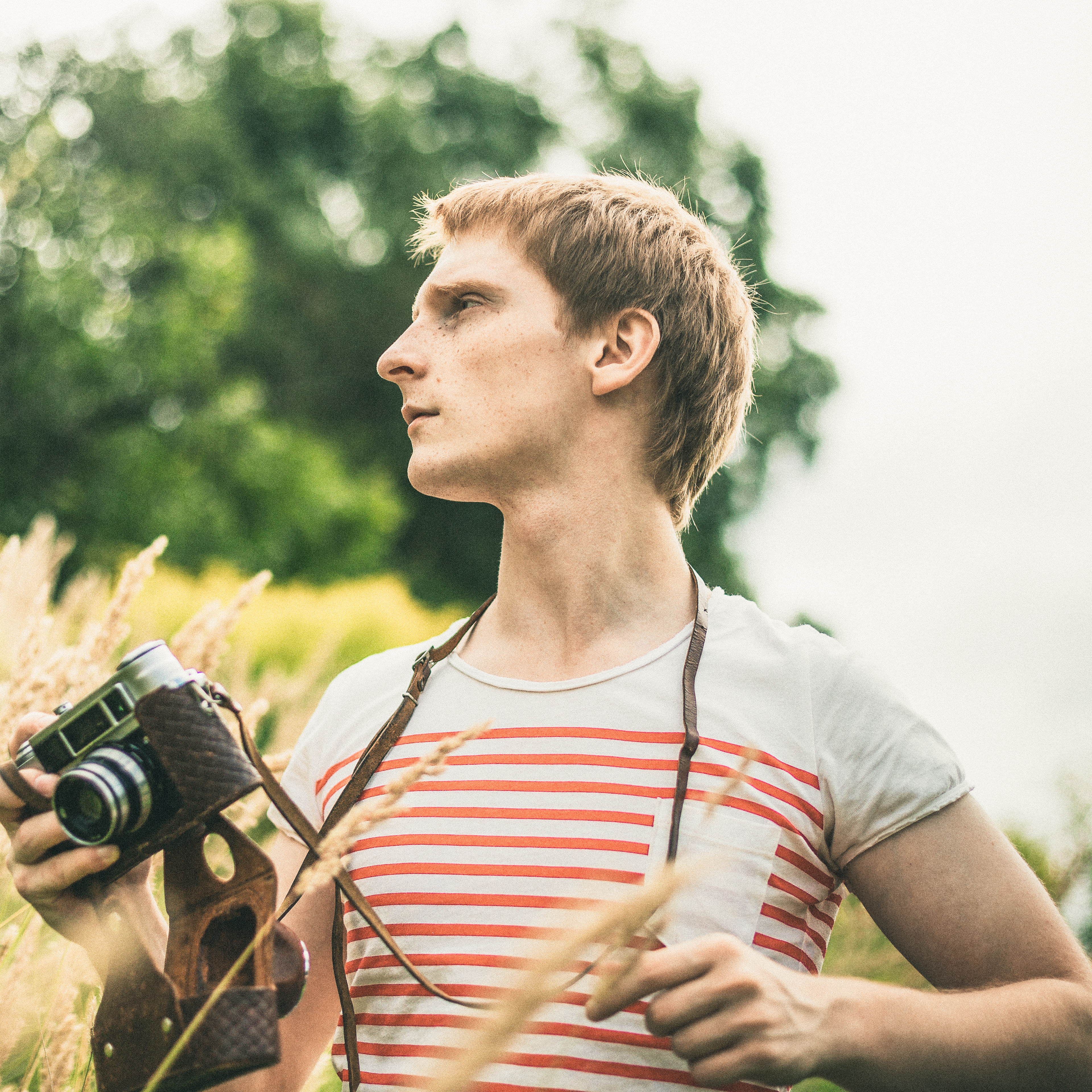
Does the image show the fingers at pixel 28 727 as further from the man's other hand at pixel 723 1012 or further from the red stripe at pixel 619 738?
the man's other hand at pixel 723 1012

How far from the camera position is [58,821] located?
113cm

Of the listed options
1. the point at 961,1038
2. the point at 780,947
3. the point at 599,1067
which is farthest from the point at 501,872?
the point at 961,1038

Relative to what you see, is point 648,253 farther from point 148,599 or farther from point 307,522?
point 307,522

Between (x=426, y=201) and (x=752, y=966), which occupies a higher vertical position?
(x=426, y=201)

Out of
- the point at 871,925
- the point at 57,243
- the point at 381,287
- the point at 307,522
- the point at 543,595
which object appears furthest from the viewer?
the point at 381,287

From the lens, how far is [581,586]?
165cm

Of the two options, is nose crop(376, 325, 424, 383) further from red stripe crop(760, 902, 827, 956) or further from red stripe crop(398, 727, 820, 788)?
red stripe crop(760, 902, 827, 956)

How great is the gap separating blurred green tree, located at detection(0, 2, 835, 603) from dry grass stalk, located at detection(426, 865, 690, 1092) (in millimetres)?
11343

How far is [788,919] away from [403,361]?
106 cm

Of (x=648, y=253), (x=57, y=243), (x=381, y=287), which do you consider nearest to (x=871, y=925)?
(x=648, y=253)

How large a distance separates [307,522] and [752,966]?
549 inches

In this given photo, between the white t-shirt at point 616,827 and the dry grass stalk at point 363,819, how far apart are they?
0.47 m

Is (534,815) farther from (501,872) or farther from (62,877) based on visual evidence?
(62,877)

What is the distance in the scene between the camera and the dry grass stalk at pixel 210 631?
1.66m
